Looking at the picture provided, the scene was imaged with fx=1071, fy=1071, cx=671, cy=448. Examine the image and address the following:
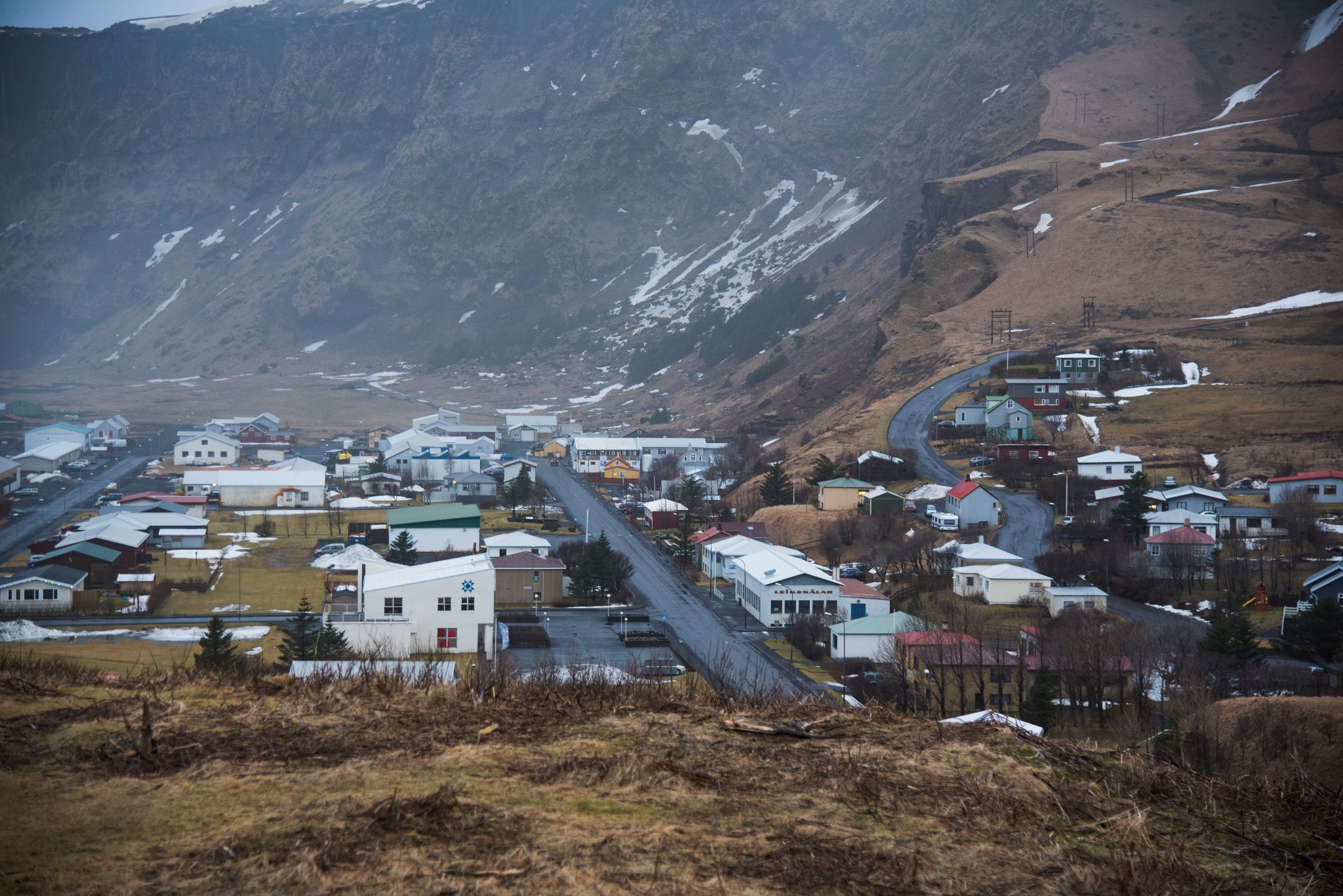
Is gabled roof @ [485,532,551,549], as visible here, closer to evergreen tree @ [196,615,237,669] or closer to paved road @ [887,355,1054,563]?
evergreen tree @ [196,615,237,669]

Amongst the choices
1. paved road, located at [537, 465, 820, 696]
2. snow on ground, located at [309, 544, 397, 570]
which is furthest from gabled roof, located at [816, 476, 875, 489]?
snow on ground, located at [309, 544, 397, 570]

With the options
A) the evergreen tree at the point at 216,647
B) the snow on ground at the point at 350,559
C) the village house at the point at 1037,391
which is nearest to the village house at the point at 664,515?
the snow on ground at the point at 350,559

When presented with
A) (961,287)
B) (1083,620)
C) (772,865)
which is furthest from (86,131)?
(772,865)

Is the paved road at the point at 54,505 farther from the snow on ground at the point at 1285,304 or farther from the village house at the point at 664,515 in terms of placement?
the snow on ground at the point at 1285,304

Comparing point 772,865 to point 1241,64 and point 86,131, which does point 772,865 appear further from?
point 86,131

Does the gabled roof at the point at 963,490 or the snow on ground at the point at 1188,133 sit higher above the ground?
the snow on ground at the point at 1188,133

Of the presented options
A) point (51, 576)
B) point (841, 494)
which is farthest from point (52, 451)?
point (841, 494)
